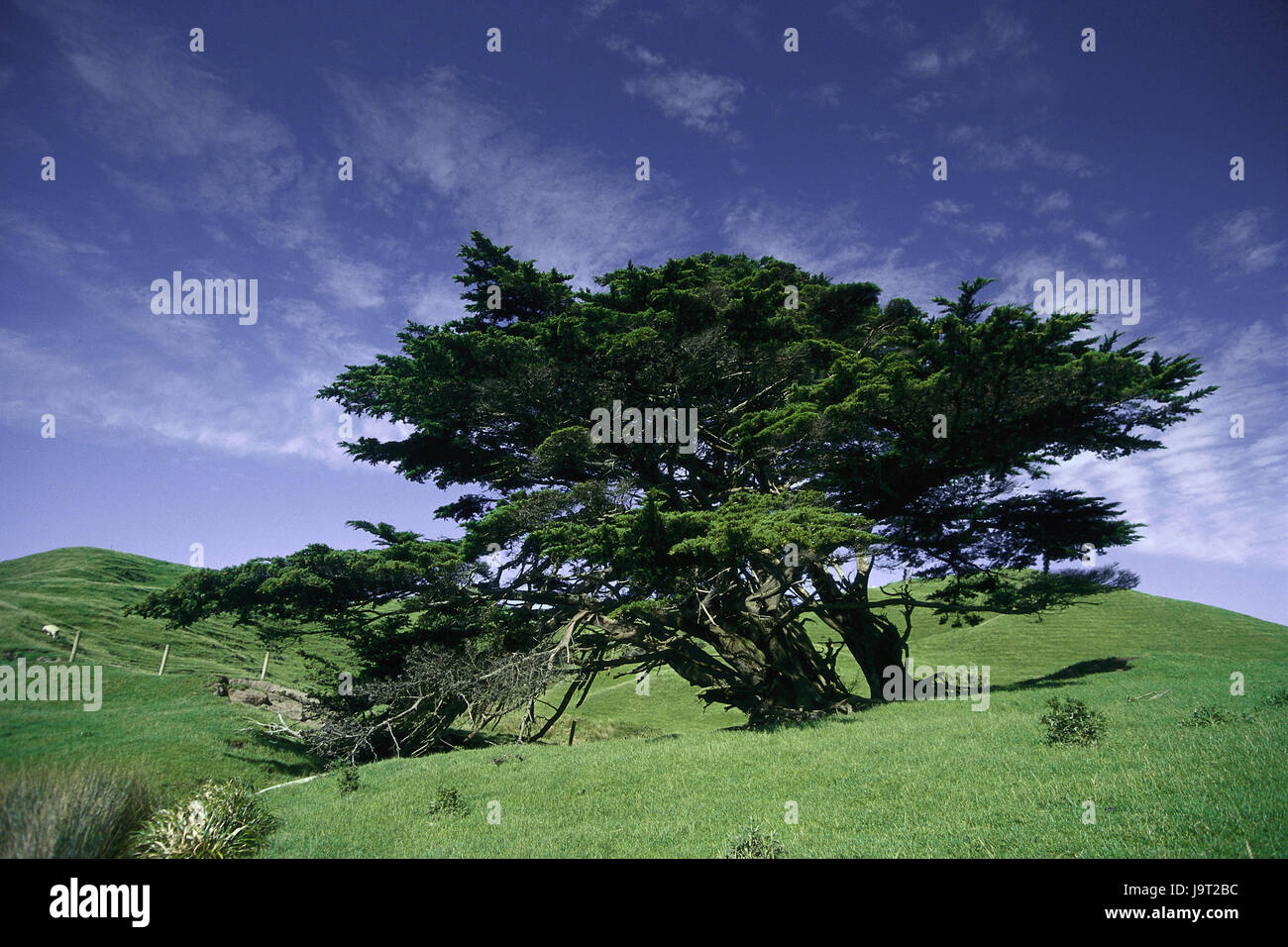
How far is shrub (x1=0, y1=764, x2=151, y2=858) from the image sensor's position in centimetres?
473

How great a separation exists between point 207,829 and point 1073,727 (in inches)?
469

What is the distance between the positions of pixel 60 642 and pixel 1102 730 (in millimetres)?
35823

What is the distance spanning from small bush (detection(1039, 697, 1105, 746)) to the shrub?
12.2 meters

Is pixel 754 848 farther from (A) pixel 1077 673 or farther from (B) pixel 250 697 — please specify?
(B) pixel 250 697

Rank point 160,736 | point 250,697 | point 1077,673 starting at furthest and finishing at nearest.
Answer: point 250,697
point 1077,673
point 160,736

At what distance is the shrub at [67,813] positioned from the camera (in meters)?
4.73

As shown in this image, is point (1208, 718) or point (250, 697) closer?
point (1208, 718)

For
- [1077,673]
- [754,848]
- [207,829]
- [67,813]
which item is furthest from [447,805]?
[1077,673]

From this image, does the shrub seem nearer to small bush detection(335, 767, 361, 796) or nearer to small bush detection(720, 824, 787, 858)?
small bush detection(720, 824, 787, 858)

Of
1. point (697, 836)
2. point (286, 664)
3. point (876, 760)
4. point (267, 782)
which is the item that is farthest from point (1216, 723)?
point (286, 664)

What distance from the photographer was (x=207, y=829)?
5.73 meters

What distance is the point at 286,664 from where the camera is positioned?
128 ft

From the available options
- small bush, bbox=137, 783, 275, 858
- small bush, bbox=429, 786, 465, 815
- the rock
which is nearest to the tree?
small bush, bbox=429, 786, 465, 815
